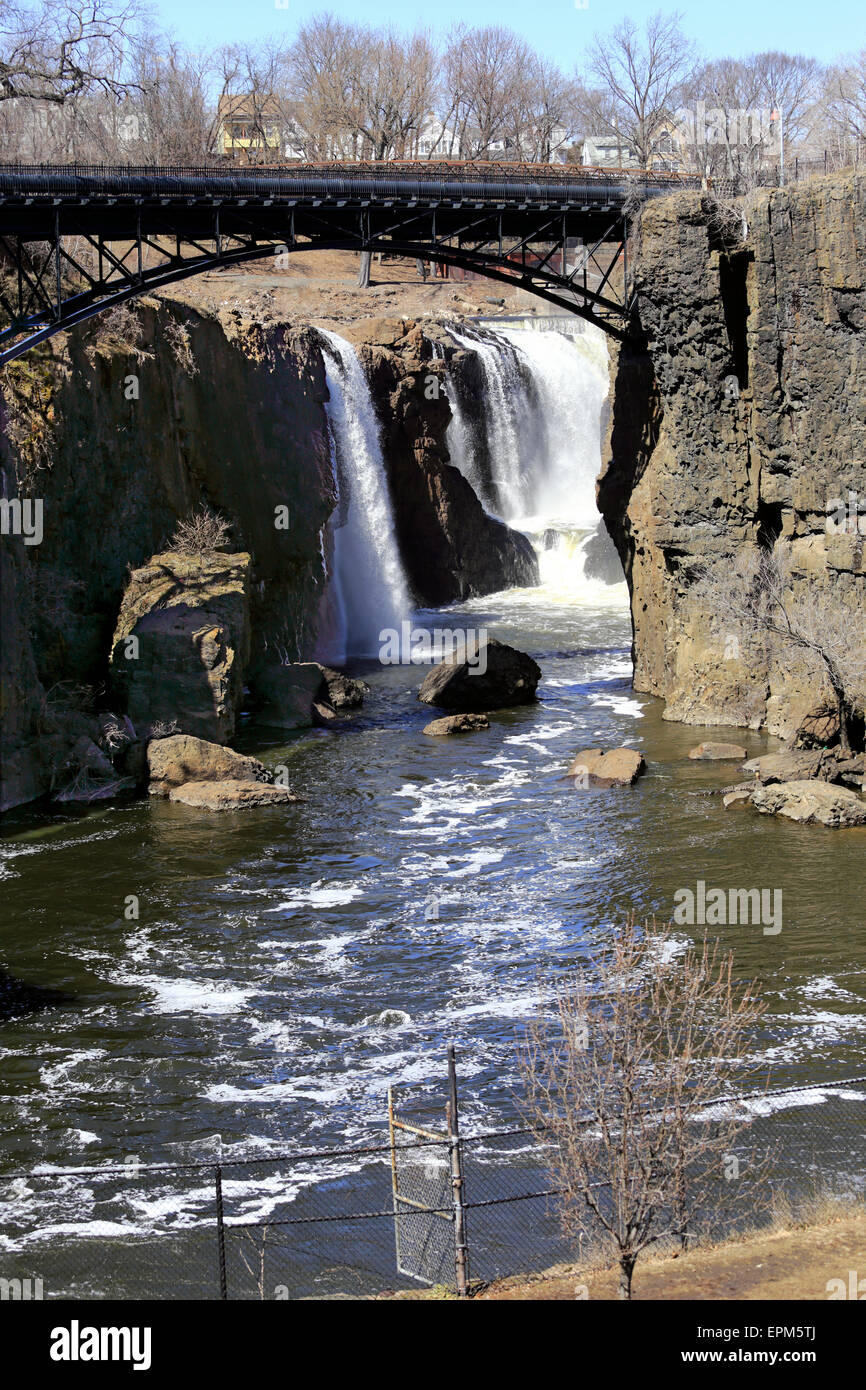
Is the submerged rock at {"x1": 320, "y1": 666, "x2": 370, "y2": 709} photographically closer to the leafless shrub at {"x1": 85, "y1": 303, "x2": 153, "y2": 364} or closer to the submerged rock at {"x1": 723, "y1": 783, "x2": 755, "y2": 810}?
the leafless shrub at {"x1": 85, "y1": 303, "x2": 153, "y2": 364}

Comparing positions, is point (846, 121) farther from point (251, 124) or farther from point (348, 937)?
point (251, 124)

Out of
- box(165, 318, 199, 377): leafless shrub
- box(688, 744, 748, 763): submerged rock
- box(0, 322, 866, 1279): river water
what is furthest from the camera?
box(165, 318, 199, 377): leafless shrub

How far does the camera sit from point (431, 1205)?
14.9m

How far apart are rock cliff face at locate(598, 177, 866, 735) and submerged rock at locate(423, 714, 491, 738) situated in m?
4.92

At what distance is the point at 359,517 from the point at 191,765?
22477 millimetres

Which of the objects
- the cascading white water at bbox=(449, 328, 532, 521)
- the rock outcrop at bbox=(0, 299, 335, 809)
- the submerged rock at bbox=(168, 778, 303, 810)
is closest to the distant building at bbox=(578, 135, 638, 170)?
the cascading white water at bbox=(449, 328, 532, 521)

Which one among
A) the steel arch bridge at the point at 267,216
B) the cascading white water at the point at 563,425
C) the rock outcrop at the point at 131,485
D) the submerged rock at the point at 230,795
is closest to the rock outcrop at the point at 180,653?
the rock outcrop at the point at 131,485

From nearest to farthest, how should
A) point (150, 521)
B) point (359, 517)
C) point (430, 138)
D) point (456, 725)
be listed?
point (456, 725), point (150, 521), point (359, 517), point (430, 138)

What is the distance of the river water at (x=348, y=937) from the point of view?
60.6 ft

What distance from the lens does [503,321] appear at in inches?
2672

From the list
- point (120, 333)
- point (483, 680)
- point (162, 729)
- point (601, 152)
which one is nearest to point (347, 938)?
point (162, 729)

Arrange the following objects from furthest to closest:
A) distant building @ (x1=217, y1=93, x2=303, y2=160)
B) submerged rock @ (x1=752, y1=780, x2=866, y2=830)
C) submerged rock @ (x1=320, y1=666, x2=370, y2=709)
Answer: distant building @ (x1=217, y1=93, x2=303, y2=160) < submerged rock @ (x1=320, y1=666, x2=370, y2=709) < submerged rock @ (x1=752, y1=780, x2=866, y2=830)

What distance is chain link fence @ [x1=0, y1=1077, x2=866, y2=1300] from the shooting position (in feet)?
47.7

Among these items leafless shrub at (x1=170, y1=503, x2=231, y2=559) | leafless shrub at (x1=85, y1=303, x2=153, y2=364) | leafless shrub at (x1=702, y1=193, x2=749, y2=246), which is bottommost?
leafless shrub at (x1=170, y1=503, x2=231, y2=559)
